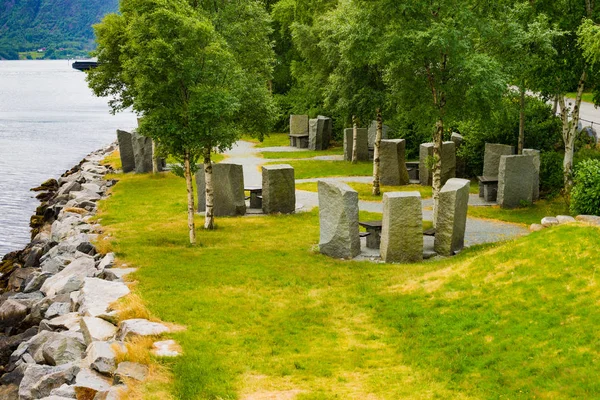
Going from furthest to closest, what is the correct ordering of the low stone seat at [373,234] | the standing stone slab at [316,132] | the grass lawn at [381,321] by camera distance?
the standing stone slab at [316,132] → the low stone seat at [373,234] → the grass lawn at [381,321]

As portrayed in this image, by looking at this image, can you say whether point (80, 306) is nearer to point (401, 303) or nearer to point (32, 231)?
point (401, 303)

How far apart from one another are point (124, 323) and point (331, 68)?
2759 cm

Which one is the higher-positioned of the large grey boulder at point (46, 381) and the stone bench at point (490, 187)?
the stone bench at point (490, 187)

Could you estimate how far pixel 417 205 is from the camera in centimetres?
1922

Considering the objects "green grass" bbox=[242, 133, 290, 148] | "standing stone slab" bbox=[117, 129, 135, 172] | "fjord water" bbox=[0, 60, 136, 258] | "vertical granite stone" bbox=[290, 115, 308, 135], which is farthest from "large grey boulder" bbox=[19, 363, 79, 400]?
"vertical granite stone" bbox=[290, 115, 308, 135]

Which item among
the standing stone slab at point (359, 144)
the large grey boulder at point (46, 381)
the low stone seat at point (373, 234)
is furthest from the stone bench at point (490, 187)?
the large grey boulder at point (46, 381)

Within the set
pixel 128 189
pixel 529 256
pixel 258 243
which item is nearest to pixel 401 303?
pixel 529 256

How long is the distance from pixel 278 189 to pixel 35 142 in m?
48.6

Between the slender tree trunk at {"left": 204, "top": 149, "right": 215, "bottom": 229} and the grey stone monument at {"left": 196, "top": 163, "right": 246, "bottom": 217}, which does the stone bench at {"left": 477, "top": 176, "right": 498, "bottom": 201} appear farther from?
the slender tree trunk at {"left": 204, "top": 149, "right": 215, "bottom": 229}

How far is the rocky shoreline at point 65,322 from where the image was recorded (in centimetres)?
1300

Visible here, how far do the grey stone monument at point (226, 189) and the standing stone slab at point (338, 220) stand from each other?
6481 mm

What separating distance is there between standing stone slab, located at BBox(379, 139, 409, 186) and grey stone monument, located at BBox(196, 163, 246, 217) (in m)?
8.27

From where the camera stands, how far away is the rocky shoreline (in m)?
13.0

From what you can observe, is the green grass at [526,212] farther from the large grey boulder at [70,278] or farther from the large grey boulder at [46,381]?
the large grey boulder at [46,381]
